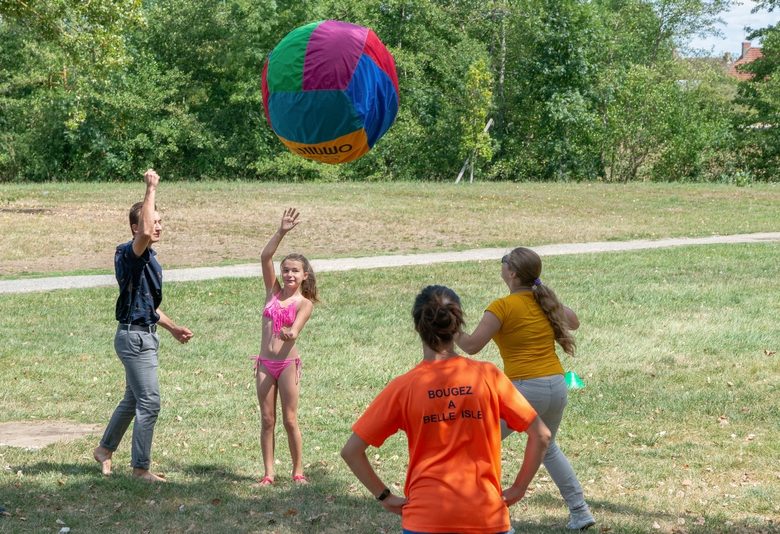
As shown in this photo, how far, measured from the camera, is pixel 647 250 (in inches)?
714

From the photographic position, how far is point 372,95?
228 inches

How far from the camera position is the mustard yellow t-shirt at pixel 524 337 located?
5.40 meters

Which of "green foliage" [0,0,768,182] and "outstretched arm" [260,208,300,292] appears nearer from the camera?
"outstretched arm" [260,208,300,292]

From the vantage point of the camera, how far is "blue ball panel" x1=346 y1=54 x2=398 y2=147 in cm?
570

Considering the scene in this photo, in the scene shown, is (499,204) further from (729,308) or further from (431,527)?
(431,527)

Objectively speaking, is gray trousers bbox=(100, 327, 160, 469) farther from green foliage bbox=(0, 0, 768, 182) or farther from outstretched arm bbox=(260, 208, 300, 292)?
green foliage bbox=(0, 0, 768, 182)

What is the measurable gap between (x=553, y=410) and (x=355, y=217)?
55.1 ft

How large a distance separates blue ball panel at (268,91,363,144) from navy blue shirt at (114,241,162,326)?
1277 mm

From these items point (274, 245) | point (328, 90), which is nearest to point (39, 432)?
point (274, 245)

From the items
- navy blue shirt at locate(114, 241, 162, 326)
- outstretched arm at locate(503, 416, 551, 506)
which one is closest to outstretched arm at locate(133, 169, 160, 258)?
navy blue shirt at locate(114, 241, 162, 326)

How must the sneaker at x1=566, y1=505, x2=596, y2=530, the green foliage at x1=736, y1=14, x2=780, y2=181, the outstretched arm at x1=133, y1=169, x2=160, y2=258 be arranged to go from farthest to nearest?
the green foliage at x1=736, y1=14, x2=780, y2=181 → the outstretched arm at x1=133, y1=169, x2=160, y2=258 → the sneaker at x1=566, y1=505, x2=596, y2=530

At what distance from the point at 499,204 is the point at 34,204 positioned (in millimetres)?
11151

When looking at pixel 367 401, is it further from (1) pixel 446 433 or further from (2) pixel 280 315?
(1) pixel 446 433

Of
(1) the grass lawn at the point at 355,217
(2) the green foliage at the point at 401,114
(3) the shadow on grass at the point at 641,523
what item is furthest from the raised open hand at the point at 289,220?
(2) the green foliage at the point at 401,114
